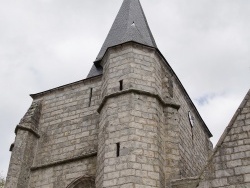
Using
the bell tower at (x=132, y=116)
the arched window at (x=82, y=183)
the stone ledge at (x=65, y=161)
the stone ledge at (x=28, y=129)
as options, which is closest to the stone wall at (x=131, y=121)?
the bell tower at (x=132, y=116)

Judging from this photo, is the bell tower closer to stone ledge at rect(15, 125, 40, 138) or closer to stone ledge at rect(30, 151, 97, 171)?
stone ledge at rect(30, 151, 97, 171)

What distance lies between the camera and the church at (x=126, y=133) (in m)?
7.62

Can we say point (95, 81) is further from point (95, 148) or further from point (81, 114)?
point (95, 148)

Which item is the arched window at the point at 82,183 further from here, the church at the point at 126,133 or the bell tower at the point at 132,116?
the bell tower at the point at 132,116

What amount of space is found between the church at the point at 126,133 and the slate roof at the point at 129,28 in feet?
0.15

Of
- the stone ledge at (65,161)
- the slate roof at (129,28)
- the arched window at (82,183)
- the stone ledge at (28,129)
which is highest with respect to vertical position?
the slate roof at (129,28)

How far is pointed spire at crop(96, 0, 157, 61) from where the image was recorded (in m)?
10.9

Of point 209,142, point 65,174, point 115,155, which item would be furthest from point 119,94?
point 209,142

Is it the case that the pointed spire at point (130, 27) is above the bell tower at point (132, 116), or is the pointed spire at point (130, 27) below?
above

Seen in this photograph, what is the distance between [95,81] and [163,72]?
192cm

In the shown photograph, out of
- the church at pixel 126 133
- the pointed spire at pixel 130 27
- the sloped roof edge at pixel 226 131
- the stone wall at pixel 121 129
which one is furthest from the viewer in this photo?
the pointed spire at pixel 130 27

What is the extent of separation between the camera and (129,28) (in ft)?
37.6

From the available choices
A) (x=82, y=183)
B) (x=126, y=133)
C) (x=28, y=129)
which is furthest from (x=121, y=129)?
(x=28, y=129)

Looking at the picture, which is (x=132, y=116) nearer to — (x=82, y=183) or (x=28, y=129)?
(x=82, y=183)
